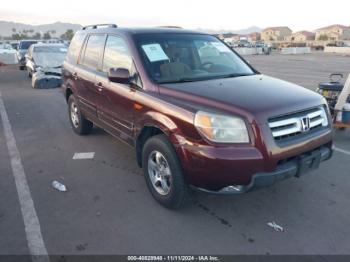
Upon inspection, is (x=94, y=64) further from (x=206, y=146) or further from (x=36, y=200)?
(x=206, y=146)

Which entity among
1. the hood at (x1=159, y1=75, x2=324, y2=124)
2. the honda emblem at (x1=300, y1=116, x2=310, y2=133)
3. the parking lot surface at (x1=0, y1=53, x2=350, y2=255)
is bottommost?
the parking lot surface at (x1=0, y1=53, x2=350, y2=255)

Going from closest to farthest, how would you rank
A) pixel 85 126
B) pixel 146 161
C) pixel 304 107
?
Result: pixel 304 107
pixel 146 161
pixel 85 126

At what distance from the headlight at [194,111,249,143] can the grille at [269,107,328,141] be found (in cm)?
28

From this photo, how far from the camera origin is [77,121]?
607cm

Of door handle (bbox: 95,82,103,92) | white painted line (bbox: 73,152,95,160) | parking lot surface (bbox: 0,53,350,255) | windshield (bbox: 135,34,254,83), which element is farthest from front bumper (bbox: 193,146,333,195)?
white painted line (bbox: 73,152,95,160)

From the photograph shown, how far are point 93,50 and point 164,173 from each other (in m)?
2.56

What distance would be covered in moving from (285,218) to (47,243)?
2389 mm

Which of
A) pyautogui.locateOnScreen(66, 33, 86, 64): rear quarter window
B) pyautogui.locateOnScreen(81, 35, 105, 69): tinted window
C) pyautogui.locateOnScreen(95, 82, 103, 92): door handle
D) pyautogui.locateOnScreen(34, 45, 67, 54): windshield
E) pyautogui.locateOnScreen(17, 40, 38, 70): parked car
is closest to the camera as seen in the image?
pyautogui.locateOnScreen(95, 82, 103, 92): door handle

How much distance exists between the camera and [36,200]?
3.73 metres

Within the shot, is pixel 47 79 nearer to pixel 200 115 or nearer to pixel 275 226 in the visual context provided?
pixel 200 115

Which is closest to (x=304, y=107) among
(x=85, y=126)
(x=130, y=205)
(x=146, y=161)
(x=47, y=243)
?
(x=146, y=161)

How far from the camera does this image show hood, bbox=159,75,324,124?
2.94m

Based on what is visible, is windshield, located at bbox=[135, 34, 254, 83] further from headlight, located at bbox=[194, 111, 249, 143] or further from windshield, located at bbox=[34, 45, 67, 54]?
windshield, located at bbox=[34, 45, 67, 54]

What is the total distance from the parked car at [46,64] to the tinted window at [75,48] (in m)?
6.34
